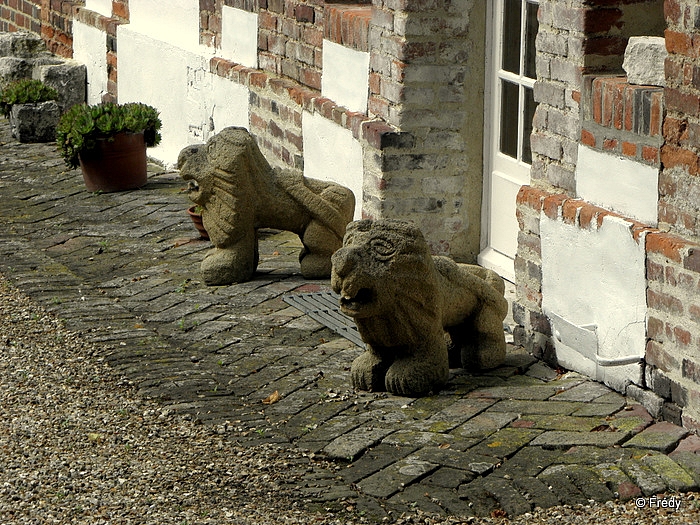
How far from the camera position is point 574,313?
5891 mm

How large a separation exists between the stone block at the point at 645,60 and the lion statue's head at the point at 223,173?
2553 mm

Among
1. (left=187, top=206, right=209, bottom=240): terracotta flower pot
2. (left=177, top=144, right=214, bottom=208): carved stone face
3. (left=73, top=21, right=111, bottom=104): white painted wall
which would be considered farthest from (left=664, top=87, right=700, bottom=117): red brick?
(left=73, top=21, right=111, bottom=104): white painted wall

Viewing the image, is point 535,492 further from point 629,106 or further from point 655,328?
point 629,106

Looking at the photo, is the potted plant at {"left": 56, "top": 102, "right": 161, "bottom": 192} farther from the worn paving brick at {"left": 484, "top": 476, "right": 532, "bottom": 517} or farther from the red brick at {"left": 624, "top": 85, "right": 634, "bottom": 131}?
Answer: the worn paving brick at {"left": 484, "top": 476, "right": 532, "bottom": 517}

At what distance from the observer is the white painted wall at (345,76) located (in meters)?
7.82

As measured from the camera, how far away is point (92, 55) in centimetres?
1302

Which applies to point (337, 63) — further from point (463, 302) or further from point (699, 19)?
point (699, 19)

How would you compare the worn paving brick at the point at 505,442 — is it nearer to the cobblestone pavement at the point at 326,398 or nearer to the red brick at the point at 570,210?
the cobblestone pavement at the point at 326,398

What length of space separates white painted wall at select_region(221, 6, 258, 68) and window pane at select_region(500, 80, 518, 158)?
9.32 ft

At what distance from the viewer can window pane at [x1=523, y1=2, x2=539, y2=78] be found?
6.74m

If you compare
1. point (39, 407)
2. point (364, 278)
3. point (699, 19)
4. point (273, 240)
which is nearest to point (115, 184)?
point (273, 240)

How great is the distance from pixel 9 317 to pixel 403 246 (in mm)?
2832

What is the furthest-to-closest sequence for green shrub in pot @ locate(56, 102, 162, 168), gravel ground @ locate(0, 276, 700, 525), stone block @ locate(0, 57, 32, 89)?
1. stone block @ locate(0, 57, 32, 89)
2. green shrub in pot @ locate(56, 102, 162, 168)
3. gravel ground @ locate(0, 276, 700, 525)

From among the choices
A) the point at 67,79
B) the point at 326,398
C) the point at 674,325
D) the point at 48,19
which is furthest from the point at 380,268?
the point at 48,19
